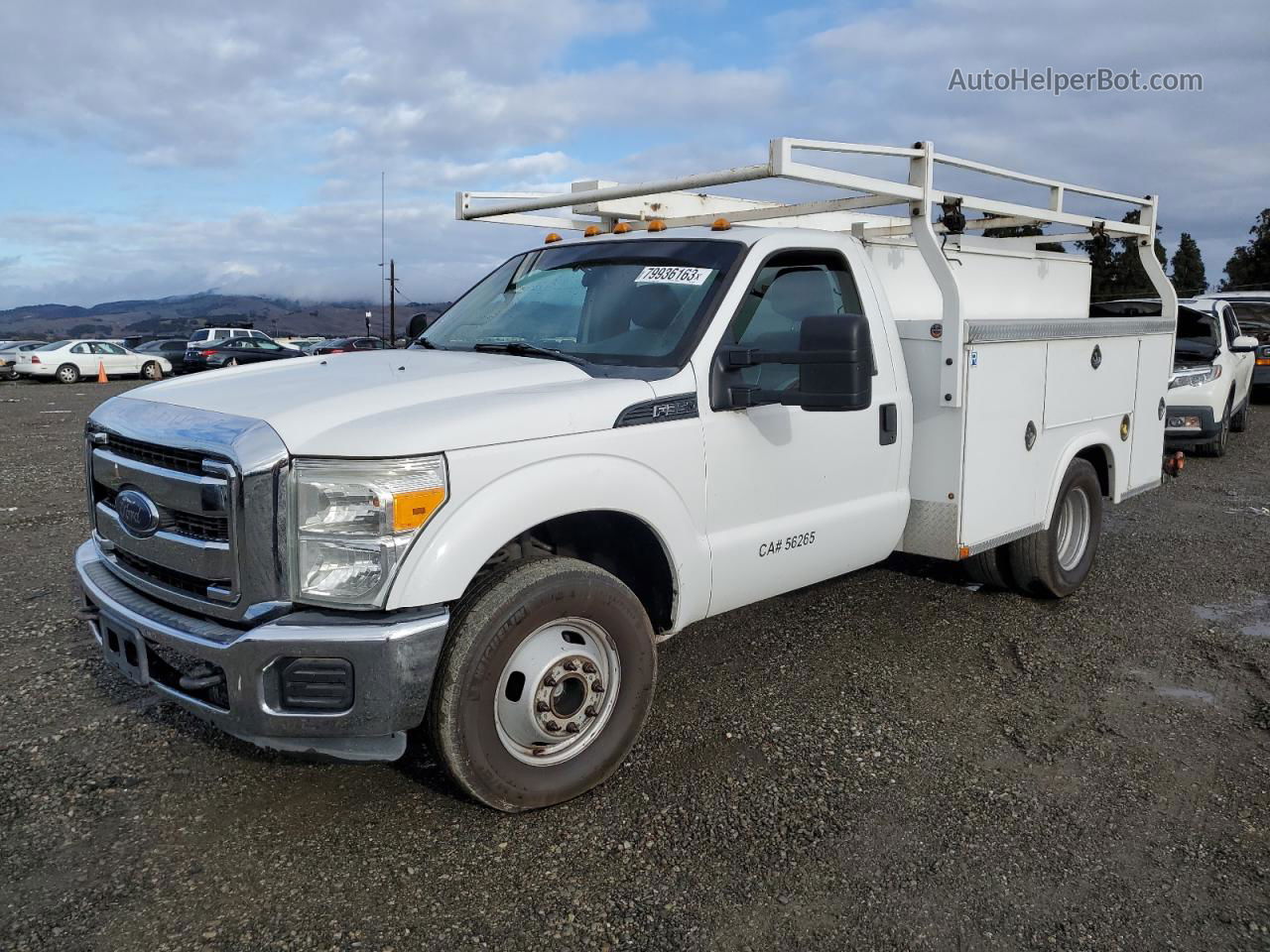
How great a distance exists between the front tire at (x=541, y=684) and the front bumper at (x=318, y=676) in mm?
133

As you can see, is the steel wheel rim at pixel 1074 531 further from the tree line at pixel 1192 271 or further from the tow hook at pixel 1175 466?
the tree line at pixel 1192 271

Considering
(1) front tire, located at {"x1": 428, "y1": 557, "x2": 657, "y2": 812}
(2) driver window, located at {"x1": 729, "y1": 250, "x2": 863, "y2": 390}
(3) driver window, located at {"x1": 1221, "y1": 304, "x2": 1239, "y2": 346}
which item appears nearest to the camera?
(1) front tire, located at {"x1": 428, "y1": 557, "x2": 657, "y2": 812}

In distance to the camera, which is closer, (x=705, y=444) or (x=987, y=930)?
(x=987, y=930)

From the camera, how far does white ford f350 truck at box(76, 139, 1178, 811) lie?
9.81ft

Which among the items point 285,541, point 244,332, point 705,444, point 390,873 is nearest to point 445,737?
point 390,873

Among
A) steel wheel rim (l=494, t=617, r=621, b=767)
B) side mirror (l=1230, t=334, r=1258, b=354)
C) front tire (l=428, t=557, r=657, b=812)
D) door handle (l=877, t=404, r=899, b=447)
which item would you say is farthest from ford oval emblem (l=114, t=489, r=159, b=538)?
side mirror (l=1230, t=334, r=1258, b=354)

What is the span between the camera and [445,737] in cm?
314

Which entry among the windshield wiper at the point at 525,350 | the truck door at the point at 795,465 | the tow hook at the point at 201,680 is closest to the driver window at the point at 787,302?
the truck door at the point at 795,465

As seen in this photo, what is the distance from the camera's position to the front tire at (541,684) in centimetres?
315

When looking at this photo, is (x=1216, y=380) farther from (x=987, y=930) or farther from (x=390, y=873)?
(x=390, y=873)

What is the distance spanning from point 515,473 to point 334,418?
1.89 feet

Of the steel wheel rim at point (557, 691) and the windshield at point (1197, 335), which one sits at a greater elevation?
the windshield at point (1197, 335)

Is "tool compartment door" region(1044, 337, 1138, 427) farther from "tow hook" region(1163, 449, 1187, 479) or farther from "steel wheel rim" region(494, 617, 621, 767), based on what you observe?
"tow hook" region(1163, 449, 1187, 479)

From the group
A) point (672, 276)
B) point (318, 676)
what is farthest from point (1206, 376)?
point (318, 676)
